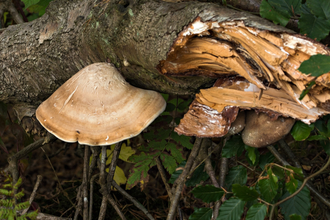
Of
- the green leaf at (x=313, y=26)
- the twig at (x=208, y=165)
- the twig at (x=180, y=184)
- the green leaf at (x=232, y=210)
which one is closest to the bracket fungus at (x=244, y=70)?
the green leaf at (x=313, y=26)

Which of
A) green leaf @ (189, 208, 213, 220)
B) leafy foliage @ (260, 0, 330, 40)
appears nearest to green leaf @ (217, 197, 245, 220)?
green leaf @ (189, 208, 213, 220)

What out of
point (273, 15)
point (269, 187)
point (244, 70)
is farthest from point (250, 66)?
point (269, 187)

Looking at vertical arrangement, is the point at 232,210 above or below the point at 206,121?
below

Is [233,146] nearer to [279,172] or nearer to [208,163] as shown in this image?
[208,163]

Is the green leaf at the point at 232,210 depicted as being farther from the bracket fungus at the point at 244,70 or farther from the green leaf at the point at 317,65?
the green leaf at the point at 317,65

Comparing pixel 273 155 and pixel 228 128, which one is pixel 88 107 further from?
pixel 273 155

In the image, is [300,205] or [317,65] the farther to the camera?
[300,205]
